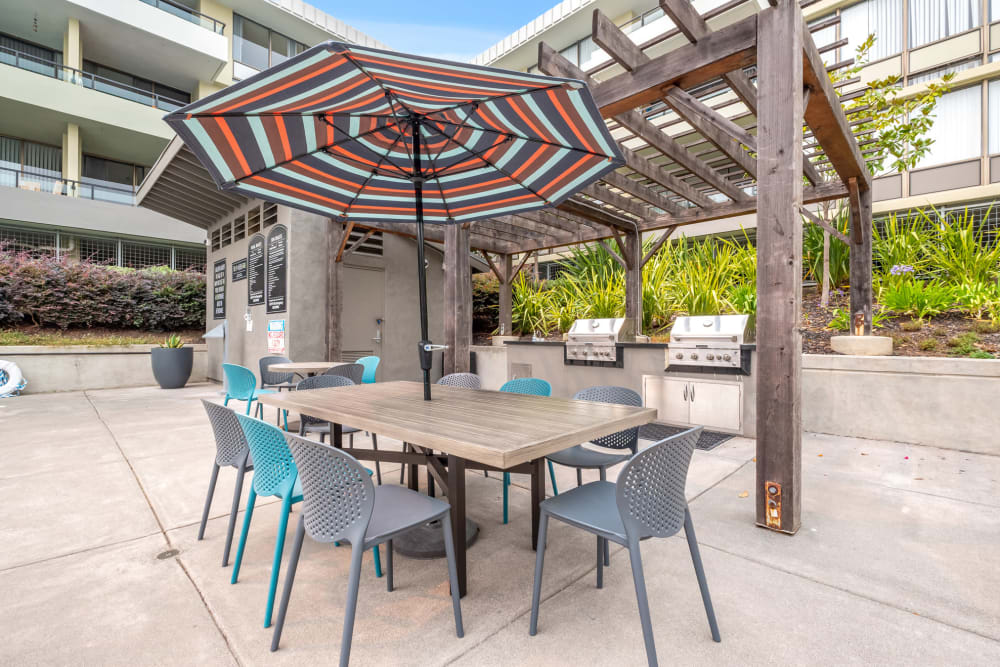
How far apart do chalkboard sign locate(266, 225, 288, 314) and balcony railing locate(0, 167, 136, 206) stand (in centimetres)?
782

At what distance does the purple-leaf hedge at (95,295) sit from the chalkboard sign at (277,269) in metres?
4.29

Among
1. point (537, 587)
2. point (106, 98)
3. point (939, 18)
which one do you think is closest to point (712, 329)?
point (537, 587)

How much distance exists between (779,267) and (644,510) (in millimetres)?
1607

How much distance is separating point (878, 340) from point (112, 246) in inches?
610

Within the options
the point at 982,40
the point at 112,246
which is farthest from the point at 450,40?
the point at 982,40

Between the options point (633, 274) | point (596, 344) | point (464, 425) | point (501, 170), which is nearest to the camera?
point (464, 425)

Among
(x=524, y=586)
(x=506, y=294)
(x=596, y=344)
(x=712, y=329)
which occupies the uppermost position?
(x=506, y=294)

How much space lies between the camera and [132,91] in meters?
12.0

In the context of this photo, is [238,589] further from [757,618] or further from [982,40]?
[982,40]

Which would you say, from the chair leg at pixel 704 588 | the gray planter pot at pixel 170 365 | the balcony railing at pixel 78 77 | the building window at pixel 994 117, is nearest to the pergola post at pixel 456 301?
the chair leg at pixel 704 588

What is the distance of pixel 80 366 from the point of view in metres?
7.66

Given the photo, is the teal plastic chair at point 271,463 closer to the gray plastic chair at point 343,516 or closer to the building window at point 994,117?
the gray plastic chair at point 343,516

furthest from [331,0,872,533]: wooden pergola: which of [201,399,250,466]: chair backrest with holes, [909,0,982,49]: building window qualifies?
[909,0,982,49]: building window

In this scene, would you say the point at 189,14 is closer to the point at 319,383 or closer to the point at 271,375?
the point at 271,375
